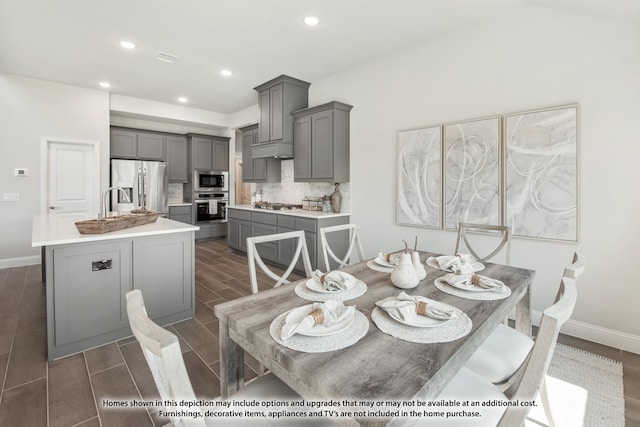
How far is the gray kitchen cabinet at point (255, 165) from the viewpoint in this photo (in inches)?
223

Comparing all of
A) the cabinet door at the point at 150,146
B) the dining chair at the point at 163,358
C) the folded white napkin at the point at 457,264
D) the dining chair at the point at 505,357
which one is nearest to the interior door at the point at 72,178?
the cabinet door at the point at 150,146

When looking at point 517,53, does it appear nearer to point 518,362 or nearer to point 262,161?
point 518,362

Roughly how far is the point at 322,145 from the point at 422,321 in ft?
11.5

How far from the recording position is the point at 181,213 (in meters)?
6.51

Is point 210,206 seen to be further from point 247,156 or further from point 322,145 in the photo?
point 322,145

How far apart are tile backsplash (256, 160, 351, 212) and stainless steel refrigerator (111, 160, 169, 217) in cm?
192

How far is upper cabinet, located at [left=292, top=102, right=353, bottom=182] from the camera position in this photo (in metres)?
4.18

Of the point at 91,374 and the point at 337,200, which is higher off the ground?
the point at 337,200

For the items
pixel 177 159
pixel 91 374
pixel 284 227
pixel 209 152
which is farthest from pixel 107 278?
pixel 209 152

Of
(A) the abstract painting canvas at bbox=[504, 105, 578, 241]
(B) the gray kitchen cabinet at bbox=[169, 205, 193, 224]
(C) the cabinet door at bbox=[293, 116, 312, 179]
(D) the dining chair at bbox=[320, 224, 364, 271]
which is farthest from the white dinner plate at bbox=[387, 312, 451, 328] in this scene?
(B) the gray kitchen cabinet at bbox=[169, 205, 193, 224]

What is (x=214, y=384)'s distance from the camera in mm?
1951

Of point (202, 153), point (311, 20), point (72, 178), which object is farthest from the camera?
point (202, 153)

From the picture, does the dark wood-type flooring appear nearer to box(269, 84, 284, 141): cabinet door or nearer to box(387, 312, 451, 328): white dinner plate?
box(387, 312, 451, 328): white dinner plate

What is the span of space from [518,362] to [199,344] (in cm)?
220
